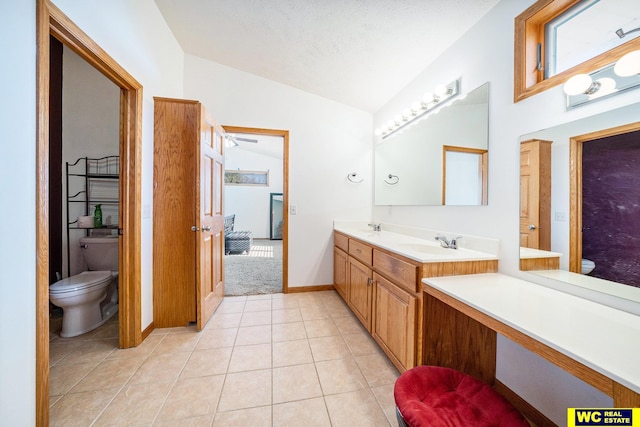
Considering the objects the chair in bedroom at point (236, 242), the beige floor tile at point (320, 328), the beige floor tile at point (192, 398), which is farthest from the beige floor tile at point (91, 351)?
the chair in bedroom at point (236, 242)

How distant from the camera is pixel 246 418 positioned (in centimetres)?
123

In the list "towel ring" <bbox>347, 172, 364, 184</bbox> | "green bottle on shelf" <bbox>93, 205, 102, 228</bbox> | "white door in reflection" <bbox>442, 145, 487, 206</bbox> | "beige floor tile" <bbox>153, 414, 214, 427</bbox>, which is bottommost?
"beige floor tile" <bbox>153, 414, 214, 427</bbox>

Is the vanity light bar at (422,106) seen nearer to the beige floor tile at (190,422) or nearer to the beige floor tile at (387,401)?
the beige floor tile at (387,401)

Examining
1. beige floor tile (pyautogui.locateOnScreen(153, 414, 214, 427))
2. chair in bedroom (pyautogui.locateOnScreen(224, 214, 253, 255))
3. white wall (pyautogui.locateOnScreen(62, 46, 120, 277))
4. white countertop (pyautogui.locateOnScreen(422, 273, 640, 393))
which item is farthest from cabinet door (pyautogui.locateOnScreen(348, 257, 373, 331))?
chair in bedroom (pyautogui.locateOnScreen(224, 214, 253, 255))

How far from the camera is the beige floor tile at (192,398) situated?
125 centimetres

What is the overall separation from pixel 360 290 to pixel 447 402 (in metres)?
1.19

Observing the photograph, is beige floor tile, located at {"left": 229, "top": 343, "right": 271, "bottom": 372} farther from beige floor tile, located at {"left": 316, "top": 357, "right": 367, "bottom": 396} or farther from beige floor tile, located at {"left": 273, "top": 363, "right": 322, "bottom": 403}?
beige floor tile, located at {"left": 316, "top": 357, "right": 367, "bottom": 396}

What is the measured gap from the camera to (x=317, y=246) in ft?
10.1

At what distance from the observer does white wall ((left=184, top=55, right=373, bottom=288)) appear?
2.82 m

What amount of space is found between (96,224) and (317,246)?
2.43m

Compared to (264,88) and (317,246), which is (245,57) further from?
(317,246)

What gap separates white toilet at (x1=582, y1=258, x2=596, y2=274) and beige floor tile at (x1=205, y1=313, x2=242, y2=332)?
2384 mm

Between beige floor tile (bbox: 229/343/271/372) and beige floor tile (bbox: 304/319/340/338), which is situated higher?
beige floor tile (bbox: 304/319/340/338)

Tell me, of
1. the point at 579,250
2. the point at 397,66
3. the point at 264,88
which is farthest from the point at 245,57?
the point at 579,250
